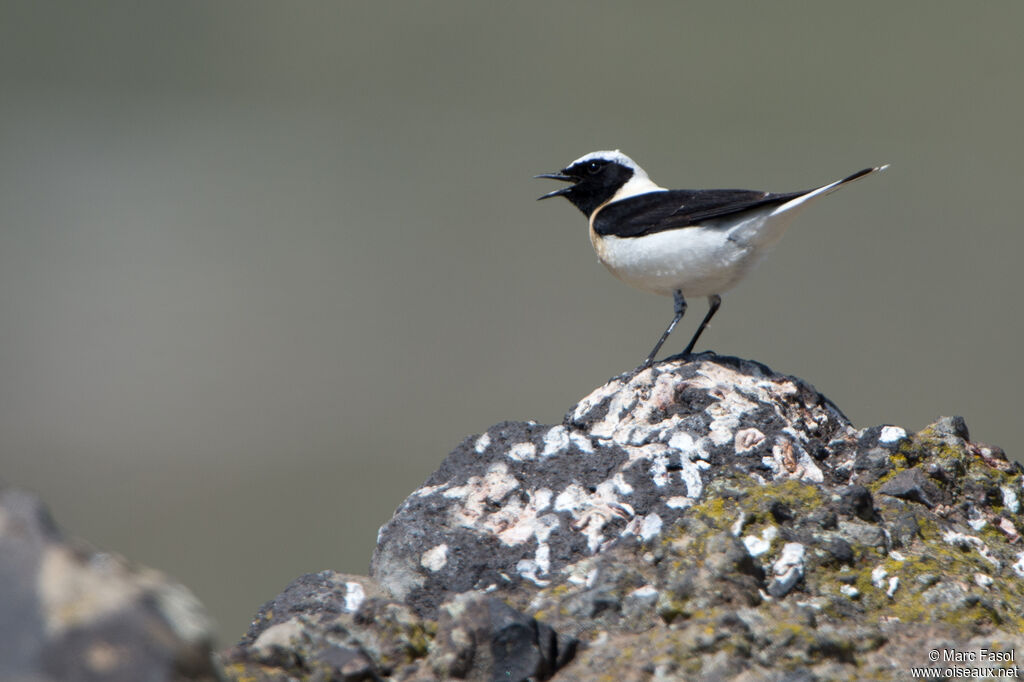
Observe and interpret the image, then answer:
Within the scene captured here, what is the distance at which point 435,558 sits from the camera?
3574 millimetres

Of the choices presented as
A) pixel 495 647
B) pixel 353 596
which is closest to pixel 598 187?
pixel 353 596

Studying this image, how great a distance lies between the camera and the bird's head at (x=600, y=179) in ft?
25.5

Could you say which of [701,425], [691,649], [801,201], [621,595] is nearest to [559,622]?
[621,595]

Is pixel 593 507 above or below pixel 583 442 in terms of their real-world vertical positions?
below

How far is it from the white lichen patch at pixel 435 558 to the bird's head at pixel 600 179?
4.56 m

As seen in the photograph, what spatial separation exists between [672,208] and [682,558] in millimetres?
3793

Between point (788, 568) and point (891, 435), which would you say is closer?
point (788, 568)

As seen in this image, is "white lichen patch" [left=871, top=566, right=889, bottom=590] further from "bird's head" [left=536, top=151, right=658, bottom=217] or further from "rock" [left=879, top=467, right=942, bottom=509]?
"bird's head" [left=536, top=151, right=658, bottom=217]

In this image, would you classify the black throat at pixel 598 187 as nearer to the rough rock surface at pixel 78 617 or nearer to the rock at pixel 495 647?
the rock at pixel 495 647

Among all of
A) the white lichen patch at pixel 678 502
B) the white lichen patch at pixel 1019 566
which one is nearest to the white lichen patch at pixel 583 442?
the white lichen patch at pixel 678 502

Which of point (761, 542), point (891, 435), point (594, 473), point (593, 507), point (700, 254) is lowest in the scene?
point (761, 542)

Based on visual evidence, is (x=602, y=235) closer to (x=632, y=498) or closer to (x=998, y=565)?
(x=632, y=498)

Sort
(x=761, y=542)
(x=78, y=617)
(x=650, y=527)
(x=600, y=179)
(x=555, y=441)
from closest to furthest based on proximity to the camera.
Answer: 1. (x=78, y=617)
2. (x=761, y=542)
3. (x=650, y=527)
4. (x=555, y=441)
5. (x=600, y=179)

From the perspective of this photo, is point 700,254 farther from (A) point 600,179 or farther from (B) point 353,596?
(B) point 353,596
